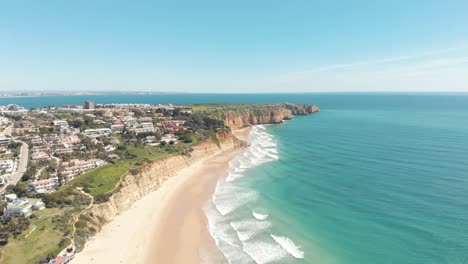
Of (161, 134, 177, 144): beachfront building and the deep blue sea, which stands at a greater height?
(161, 134, 177, 144): beachfront building

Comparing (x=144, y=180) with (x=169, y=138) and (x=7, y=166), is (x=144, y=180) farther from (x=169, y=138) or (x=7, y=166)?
(x=169, y=138)

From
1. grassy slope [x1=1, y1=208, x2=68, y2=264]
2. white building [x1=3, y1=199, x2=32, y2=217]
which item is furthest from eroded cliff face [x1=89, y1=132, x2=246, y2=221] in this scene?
white building [x1=3, y1=199, x2=32, y2=217]

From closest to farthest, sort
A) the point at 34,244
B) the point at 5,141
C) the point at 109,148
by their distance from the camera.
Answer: the point at 34,244 < the point at 109,148 < the point at 5,141

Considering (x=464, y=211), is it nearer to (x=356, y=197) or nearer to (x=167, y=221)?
(x=356, y=197)

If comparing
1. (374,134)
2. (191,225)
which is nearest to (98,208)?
(191,225)

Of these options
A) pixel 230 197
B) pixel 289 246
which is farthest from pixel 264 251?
pixel 230 197

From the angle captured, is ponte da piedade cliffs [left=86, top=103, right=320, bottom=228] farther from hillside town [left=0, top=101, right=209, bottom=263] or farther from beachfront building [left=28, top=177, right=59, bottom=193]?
beachfront building [left=28, top=177, right=59, bottom=193]

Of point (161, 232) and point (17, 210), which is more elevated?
point (17, 210)

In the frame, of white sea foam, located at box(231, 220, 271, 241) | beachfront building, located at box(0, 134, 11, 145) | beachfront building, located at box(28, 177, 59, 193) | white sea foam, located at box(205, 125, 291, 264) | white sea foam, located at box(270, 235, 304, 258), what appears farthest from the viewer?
beachfront building, located at box(0, 134, 11, 145)
